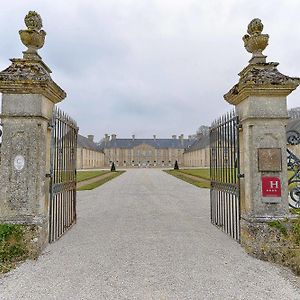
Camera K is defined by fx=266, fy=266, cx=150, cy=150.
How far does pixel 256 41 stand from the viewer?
15.2ft

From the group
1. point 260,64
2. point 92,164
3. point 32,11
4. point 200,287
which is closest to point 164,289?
point 200,287

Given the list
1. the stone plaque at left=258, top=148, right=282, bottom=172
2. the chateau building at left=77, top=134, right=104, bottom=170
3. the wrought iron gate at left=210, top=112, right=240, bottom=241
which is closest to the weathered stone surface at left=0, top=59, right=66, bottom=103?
the wrought iron gate at left=210, top=112, right=240, bottom=241

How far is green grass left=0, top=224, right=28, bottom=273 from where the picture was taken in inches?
154

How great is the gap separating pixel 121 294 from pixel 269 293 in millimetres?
1615

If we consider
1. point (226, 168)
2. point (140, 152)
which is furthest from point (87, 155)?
point (226, 168)

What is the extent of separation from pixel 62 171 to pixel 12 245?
1828 mm

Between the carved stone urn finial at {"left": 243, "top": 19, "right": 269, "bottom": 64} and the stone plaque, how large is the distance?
1.60 meters

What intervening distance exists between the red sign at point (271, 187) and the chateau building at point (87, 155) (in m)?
54.7

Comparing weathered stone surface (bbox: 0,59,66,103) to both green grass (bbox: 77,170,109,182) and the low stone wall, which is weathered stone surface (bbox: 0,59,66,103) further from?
green grass (bbox: 77,170,109,182)

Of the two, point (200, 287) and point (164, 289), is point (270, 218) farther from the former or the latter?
point (164, 289)

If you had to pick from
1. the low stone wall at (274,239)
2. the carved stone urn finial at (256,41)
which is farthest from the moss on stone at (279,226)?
the carved stone urn finial at (256,41)

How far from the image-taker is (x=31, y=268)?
3643mm

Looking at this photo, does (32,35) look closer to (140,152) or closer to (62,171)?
(62,171)

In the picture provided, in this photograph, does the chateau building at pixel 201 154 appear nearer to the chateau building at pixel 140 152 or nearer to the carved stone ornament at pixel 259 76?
the chateau building at pixel 140 152
